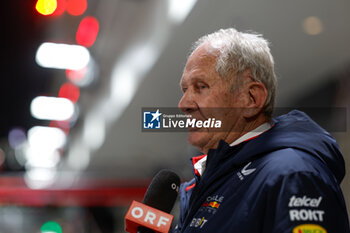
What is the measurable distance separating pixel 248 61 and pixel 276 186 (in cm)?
42

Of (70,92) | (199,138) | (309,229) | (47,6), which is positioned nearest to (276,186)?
(309,229)

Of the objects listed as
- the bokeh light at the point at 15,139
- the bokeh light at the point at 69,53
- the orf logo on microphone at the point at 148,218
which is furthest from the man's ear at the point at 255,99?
the bokeh light at the point at 15,139

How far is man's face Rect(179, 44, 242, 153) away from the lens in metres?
1.17

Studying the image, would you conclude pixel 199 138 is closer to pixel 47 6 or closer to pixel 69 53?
pixel 47 6

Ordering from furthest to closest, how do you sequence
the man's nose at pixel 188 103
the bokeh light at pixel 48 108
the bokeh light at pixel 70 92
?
the bokeh light at pixel 48 108 < the bokeh light at pixel 70 92 < the man's nose at pixel 188 103

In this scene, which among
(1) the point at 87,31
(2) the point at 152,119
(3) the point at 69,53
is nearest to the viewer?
(2) the point at 152,119

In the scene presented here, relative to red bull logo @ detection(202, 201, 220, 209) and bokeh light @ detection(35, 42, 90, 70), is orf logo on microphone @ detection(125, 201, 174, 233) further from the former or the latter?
bokeh light @ detection(35, 42, 90, 70)

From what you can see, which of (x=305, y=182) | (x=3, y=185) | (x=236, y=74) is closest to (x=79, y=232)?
(x=3, y=185)

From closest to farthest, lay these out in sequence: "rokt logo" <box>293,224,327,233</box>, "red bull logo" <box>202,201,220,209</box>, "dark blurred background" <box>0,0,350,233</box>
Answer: "rokt logo" <box>293,224,327,233</box> → "red bull logo" <box>202,201,220,209</box> → "dark blurred background" <box>0,0,350,233</box>

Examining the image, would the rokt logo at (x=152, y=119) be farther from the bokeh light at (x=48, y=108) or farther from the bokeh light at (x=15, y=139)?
the bokeh light at (x=15, y=139)

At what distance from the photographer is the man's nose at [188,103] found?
3.89 feet

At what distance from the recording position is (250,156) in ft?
3.28

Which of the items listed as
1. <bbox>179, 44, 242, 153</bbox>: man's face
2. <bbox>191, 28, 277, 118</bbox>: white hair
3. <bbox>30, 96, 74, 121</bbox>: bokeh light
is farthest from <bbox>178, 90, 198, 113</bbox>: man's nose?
<bbox>30, 96, 74, 121</bbox>: bokeh light

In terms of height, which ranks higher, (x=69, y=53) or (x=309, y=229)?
(x=309, y=229)
